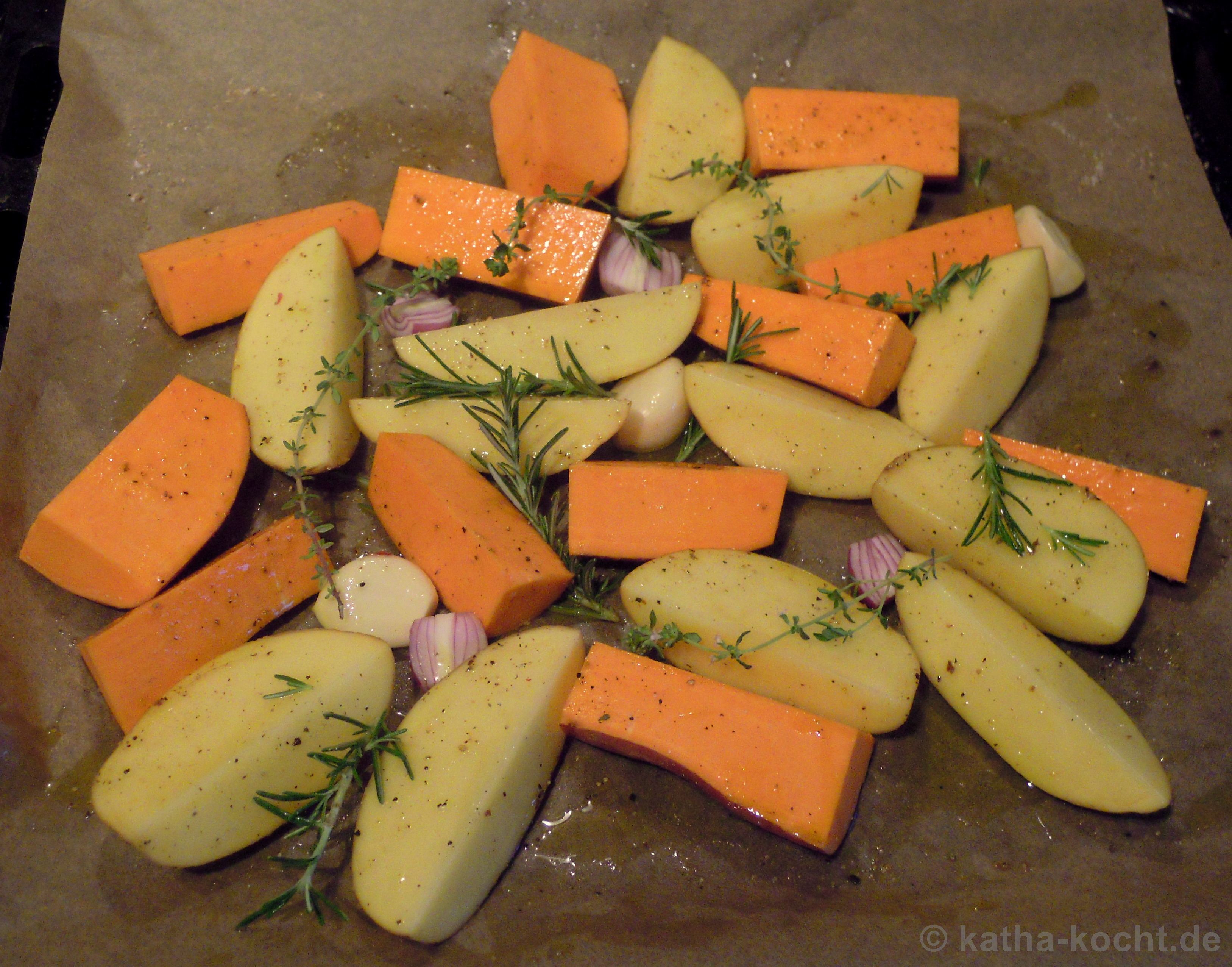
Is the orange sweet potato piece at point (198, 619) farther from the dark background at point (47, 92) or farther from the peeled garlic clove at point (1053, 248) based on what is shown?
the peeled garlic clove at point (1053, 248)

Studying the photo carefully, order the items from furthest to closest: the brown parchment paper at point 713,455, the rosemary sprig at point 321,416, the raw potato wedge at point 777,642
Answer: the rosemary sprig at point 321,416 < the raw potato wedge at point 777,642 < the brown parchment paper at point 713,455

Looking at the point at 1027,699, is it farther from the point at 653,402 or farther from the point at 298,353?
the point at 298,353

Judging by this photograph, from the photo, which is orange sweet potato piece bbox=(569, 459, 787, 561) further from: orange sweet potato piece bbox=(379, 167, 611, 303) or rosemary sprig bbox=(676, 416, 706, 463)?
orange sweet potato piece bbox=(379, 167, 611, 303)

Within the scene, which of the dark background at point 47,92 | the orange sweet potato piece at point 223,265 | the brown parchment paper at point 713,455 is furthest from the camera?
the dark background at point 47,92

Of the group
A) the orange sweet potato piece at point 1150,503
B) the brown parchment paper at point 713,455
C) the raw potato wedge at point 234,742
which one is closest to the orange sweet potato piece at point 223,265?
the brown parchment paper at point 713,455

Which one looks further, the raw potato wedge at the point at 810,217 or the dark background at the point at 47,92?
the dark background at the point at 47,92
